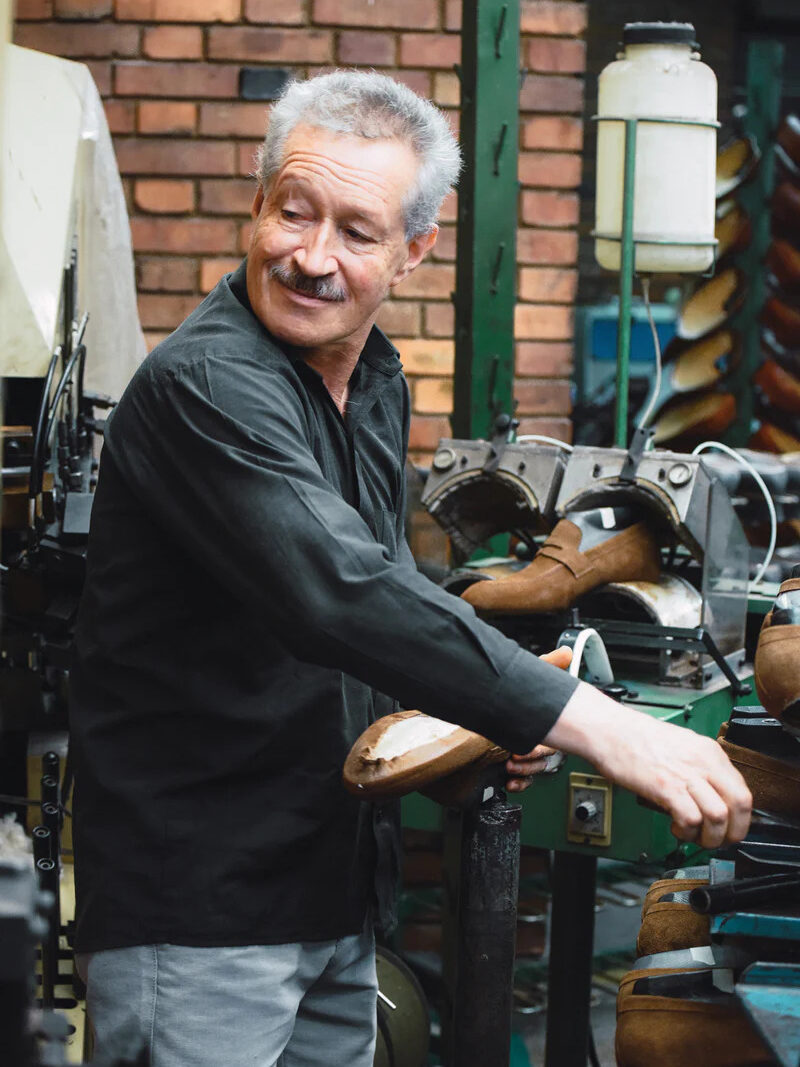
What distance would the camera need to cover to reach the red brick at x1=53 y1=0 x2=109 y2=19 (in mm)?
3764

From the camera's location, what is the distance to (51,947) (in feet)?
7.22

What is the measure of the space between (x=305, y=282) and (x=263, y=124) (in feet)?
7.74

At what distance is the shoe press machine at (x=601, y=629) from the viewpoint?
2350mm

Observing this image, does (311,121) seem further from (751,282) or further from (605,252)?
(751,282)

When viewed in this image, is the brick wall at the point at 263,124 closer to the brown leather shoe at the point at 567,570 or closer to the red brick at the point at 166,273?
the red brick at the point at 166,273

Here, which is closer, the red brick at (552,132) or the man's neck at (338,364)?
the man's neck at (338,364)

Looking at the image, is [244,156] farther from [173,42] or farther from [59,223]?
[59,223]

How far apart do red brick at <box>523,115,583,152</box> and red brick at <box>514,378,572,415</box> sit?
23.5 inches

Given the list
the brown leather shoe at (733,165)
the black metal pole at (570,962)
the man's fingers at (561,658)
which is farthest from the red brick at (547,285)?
the man's fingers at (561,658)

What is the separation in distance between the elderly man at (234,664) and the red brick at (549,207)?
7.02 feet

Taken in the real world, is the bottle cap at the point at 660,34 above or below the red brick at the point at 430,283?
above

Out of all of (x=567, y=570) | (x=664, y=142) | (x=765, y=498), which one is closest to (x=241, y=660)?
(x=567, y=570)

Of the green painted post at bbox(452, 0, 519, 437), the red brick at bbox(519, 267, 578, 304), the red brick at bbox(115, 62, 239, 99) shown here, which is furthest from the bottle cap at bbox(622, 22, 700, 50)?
the red brick at bbox(115, 62, 239, 99)

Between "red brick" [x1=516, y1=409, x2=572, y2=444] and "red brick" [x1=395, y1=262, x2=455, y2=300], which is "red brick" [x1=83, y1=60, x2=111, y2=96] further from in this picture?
"red brick" [x1=516, y1=409, x2=572, y2=444]
